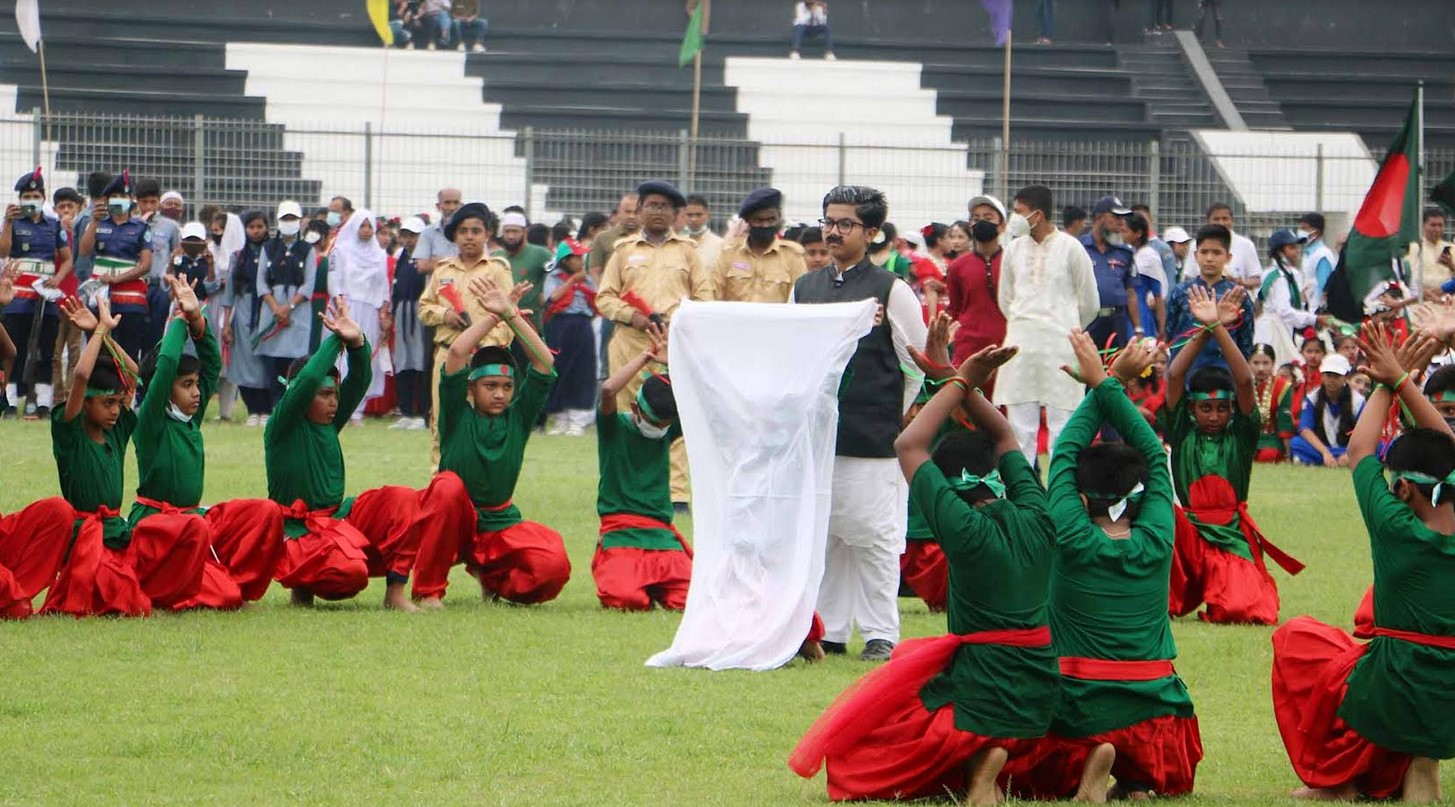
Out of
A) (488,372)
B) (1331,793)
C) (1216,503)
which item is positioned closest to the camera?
(1331,793)

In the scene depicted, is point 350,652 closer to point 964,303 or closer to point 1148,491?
point 1148,491

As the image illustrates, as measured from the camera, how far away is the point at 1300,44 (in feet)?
104

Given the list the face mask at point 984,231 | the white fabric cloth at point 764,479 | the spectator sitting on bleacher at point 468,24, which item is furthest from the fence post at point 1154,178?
the white fabric cloth at point 764,479

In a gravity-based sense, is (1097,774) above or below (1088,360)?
below

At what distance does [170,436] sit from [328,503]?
81 centimetres

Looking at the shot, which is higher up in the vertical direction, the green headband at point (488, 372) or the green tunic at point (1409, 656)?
the green headband at point (488, 372)

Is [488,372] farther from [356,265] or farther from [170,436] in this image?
[356,265]

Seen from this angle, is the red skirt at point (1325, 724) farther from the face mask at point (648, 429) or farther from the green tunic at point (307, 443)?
the green tunic at point (307, 443)

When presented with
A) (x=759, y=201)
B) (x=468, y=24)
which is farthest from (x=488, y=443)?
(x=468, y=24)

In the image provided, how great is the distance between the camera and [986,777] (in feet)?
20.2

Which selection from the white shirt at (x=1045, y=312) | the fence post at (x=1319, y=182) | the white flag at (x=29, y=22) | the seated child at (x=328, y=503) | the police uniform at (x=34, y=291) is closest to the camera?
the seated child at (x=328, y=503)

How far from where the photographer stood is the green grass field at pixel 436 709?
250 inches

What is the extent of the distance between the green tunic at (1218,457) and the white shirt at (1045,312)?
2.26 metres

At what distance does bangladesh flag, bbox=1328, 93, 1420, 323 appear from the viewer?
9.23 meters
